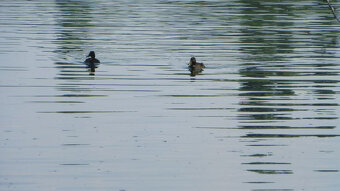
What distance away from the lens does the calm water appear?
1597 centimetres

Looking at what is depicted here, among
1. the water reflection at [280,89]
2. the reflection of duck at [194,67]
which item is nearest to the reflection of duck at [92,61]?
the reflection of duck at [194,67]

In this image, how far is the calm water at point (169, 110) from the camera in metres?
16.0

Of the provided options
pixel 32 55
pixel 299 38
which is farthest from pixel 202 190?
pixel 299 38

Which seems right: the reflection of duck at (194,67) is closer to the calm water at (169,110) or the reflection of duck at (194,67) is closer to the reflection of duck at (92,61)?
the calm water at (169,110)

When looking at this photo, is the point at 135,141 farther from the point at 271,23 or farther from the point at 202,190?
the point at 271,23

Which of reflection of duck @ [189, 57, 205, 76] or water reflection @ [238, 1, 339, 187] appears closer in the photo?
water reflection @ [238, 1, 339, 187]

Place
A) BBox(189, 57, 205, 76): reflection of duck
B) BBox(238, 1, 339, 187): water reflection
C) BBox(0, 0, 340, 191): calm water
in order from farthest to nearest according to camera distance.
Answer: BBox(189, 57, 205, 76): reflection of duck
BBox(238, 1, 339, 187): water reflection
BBox(0, 0, 340, 191): calm water

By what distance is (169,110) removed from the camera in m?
22.3

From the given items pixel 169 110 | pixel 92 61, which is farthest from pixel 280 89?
pixel 92 61

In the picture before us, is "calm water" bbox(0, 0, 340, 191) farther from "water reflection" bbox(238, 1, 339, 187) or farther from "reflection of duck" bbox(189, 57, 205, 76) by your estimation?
"reflection of duck" bbox(189, 57, 205, 76)

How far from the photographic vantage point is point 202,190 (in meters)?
15.0

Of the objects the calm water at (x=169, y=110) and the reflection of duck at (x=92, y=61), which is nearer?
the calm water at (x=169, y=110)

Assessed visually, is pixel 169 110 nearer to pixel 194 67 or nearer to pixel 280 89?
pixel 280 89

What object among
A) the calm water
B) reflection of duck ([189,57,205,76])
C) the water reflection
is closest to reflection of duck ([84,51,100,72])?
the calm water
